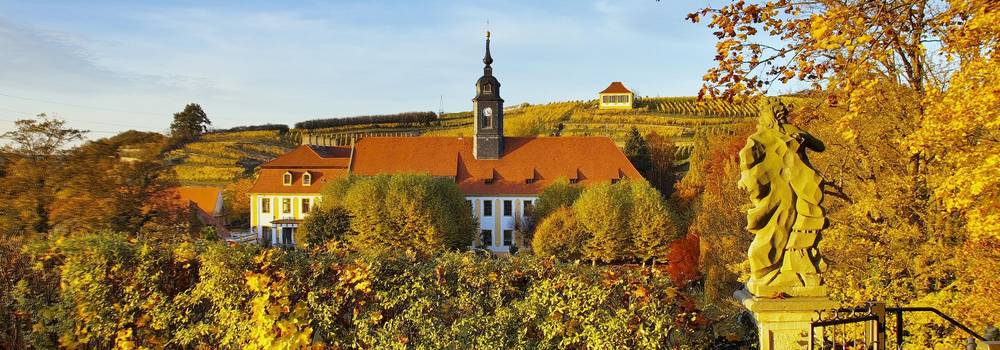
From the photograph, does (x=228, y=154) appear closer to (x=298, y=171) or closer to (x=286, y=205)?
(x=298, y=171)

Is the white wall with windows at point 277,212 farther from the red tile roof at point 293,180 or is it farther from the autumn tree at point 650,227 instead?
the autumn tree at point 650,227

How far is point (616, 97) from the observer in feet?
331

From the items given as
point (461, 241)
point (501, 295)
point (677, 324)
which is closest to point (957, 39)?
point (677, 324)

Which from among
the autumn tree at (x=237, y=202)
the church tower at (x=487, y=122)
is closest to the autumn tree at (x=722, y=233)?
the church tower at (x=487, y=122)

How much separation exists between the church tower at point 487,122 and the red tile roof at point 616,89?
160 feet

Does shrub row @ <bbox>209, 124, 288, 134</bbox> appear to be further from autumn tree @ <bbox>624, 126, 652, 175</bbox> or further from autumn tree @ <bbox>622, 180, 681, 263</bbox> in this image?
autumn tree @ <bbox>622, 180, 681, 263</bbox>

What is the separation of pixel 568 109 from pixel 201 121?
4958 centimetres

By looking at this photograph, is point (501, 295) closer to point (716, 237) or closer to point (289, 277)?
point (289, 277)

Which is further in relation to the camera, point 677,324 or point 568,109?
point 568,109

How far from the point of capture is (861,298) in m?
10.5

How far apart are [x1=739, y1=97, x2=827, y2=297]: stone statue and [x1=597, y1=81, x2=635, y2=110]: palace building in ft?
312

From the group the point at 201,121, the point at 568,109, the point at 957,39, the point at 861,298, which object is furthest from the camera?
the point at 568,109

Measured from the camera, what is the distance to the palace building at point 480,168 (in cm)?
5209

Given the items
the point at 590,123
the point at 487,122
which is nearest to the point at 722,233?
the point at 487,122
